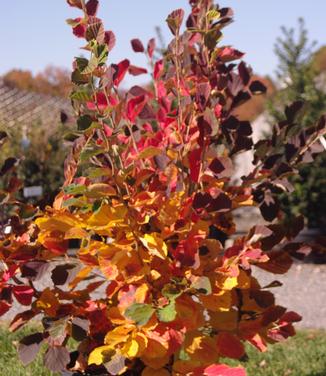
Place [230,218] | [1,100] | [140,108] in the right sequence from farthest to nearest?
[1,100] → [230,218] → [140,108]

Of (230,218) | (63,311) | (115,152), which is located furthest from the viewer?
(230,218)

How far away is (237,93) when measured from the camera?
6.78ft

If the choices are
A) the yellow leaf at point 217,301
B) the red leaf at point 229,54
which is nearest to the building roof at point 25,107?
the red leaf at point 229,54

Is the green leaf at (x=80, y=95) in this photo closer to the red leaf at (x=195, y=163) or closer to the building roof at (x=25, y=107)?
the red leaf at (x=195, y=163)

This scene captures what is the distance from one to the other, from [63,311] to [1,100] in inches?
492

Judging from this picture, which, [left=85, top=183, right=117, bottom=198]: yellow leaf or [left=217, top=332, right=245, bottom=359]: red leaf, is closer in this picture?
[left=85, top=183, right=117, bottom=198]: yellow leaf

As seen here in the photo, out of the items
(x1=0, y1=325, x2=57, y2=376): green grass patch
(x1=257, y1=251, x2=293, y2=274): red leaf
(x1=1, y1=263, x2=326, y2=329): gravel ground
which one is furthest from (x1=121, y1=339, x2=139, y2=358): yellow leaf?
(x1=1, y1=263, x2=326, y2=329): gravel ground

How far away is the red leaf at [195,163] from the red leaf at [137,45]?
2.11 ft

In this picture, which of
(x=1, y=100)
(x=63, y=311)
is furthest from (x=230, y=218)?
(x=1, y=100)

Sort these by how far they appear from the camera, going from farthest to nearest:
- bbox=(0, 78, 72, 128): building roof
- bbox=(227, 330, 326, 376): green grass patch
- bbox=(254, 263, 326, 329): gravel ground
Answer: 1. bbox=(0, 78, 72, 128): building roof
2. bbox=(254, 263, 326, 329): gravel ground
3. bbox=(227, 330, 326, 376): green grass patch

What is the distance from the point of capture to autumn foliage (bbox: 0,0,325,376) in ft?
4.90

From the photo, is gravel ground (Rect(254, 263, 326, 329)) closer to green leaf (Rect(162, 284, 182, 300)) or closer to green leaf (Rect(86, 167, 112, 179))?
green leaf (Rect(162, 284, 182, 300))

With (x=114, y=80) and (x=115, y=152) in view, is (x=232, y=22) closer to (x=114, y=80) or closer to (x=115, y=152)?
(x=114, y=80)

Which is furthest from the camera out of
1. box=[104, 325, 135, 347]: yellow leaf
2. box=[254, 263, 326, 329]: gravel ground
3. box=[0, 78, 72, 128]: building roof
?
box=[0, 78, 72, 128]: building roof
